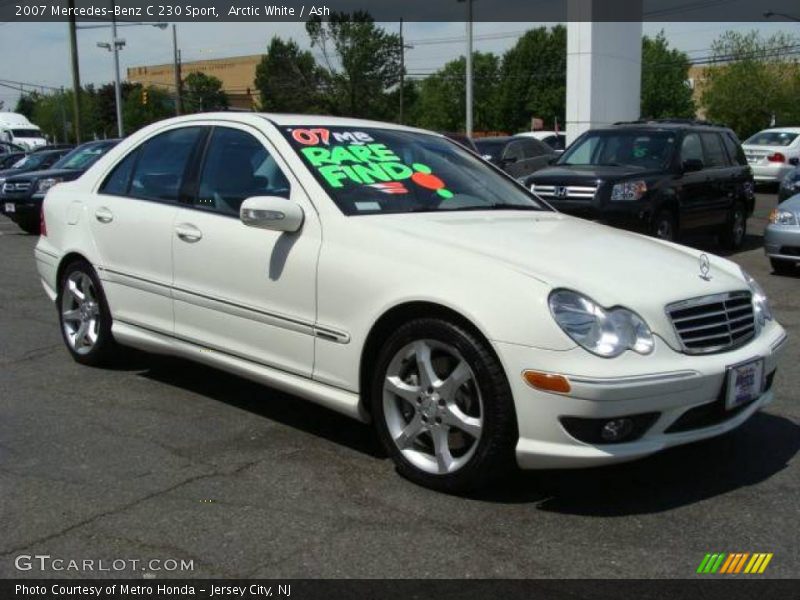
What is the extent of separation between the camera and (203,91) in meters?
104

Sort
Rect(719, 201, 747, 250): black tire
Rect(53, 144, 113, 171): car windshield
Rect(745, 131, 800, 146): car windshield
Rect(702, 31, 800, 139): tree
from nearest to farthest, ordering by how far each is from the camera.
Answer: Rect(719, 201, 747, 250): black tire
Rect(53, 144, 113, 171): car windshield
Rect(745, 131, 800, 146): car windshield
Rect(702, 31, 800, 139): tree

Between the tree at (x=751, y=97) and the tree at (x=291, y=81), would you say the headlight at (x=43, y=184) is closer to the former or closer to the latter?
the tree at (x=751, y=97)

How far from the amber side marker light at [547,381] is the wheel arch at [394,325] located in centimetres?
15

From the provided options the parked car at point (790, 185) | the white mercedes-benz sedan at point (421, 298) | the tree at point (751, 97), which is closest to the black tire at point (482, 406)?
the white mercedes-benz sedan at point (421, 298)

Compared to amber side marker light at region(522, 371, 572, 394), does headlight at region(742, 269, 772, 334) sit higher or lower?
higher

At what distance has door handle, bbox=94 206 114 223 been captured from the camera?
5.43 metres

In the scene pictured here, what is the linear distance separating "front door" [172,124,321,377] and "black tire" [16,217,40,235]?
1128cm

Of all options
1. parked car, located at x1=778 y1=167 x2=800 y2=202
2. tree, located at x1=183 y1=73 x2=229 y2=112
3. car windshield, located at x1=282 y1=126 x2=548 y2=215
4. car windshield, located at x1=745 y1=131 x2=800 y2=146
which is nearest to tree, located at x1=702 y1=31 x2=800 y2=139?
car windshield, located at x1=745 y1=131 x2=800 y2=146

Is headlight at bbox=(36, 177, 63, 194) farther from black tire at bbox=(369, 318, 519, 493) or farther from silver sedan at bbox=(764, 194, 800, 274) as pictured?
black tire at bbox=(369, 318, 519, 493)

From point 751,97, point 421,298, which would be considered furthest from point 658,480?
point 751,97

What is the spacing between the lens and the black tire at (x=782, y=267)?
395 inches

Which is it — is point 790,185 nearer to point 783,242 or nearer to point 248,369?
point 783,242

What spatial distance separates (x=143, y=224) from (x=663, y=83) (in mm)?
93507

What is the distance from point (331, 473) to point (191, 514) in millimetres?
706
